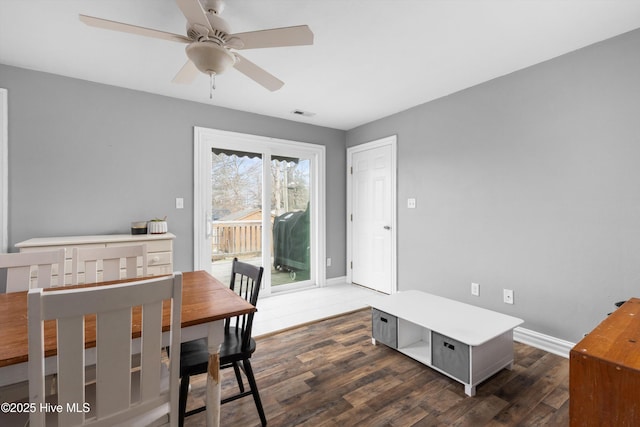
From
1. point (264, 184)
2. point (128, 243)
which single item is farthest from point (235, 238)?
point (128, 243)

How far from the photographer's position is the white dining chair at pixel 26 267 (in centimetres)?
167

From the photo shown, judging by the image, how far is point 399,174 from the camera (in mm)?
3730

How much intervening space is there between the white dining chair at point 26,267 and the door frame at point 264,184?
5.06 ft

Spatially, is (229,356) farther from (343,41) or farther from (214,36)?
(343,41)

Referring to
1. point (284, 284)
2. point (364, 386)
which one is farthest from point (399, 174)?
point (364, 386)

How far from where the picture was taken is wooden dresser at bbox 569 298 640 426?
83 centimetres

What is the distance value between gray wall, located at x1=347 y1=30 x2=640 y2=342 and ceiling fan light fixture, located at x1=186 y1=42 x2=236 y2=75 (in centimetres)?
241

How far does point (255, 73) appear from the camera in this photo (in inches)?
76.2

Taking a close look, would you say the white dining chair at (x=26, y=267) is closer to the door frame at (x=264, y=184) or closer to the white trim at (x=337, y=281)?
the door frame at (x=264, y=184)

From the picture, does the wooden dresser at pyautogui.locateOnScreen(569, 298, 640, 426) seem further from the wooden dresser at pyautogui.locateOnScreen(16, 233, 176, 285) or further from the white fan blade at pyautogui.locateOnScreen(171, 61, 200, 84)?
the wooden dresser at pyautogui.locateOnScreen(16, 233, 176, 285)

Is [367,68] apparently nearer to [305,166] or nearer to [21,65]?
[305,166]

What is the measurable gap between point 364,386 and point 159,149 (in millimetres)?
2959

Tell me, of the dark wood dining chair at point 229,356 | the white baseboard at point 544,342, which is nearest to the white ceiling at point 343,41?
the dark wood dining chair at point 229,356

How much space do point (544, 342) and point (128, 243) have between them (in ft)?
12.0
